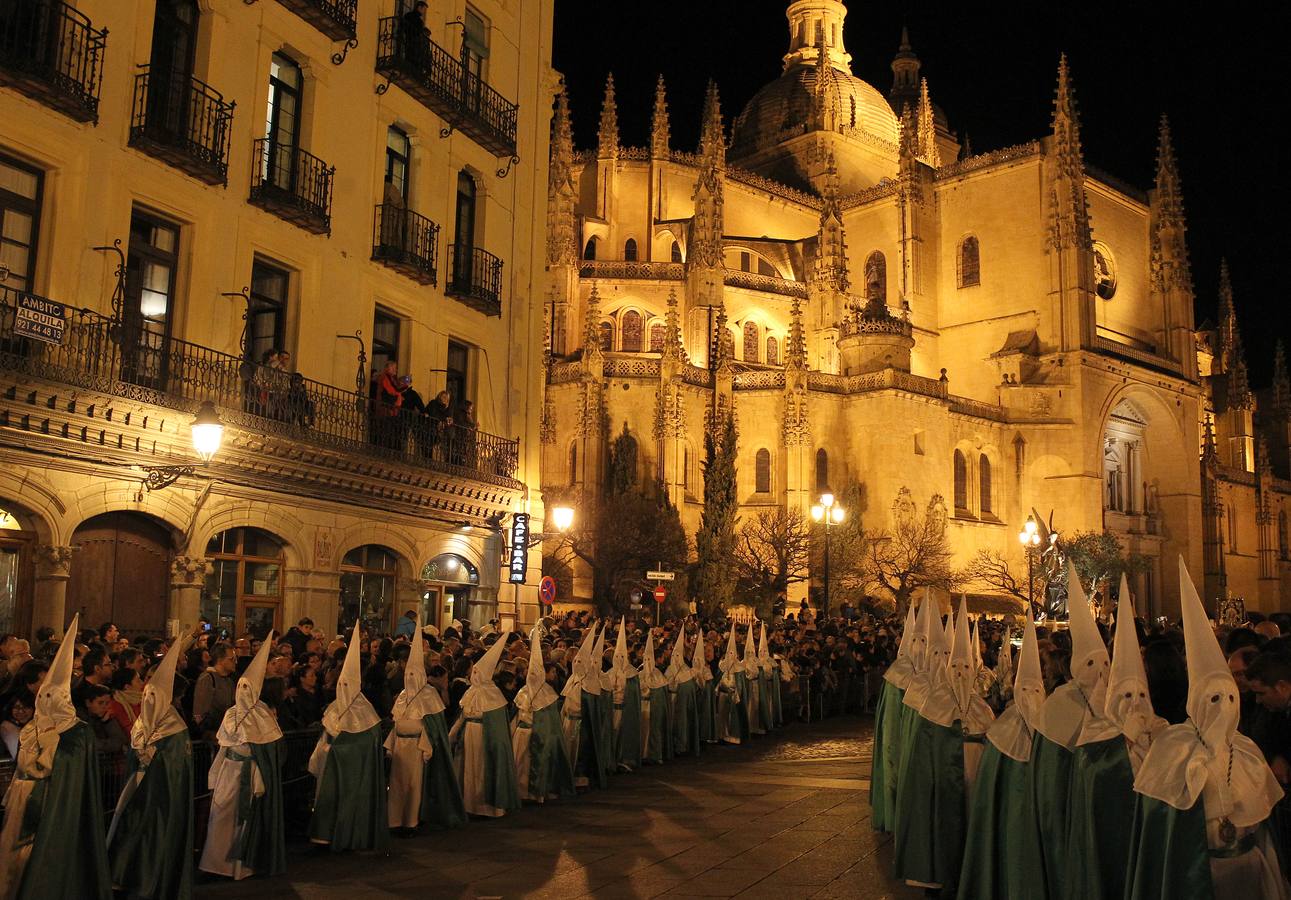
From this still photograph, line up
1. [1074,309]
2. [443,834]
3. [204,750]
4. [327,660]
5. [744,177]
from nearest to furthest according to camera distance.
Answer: [204,750]
[443,834]
[327,660]
[1074,309]
[744,177]

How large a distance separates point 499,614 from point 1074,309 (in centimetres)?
3862

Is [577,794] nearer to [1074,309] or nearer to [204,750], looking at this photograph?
[204,750]

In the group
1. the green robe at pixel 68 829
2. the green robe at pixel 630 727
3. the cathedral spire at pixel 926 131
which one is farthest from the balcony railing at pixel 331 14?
the cathedral spire at pixel 926 131

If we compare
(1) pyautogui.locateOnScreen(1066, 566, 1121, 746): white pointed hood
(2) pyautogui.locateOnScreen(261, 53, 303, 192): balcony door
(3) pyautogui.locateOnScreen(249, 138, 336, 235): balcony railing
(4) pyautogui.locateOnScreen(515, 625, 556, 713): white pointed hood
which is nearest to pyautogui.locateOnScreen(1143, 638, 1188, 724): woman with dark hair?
(1) pyautogui.locateOnScreen(1066, 566, 1121, 746): white pointed hood

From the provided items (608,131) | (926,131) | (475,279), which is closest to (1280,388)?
(926,131)

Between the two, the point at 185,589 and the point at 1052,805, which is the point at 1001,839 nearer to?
the point at 1052,805

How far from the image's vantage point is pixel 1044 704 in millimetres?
6871

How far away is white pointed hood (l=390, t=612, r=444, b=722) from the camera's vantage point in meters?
10.7

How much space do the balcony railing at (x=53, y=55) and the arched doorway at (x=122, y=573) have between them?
456 cm

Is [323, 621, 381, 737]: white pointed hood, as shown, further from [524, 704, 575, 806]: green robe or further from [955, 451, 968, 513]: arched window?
[955, 451, 968, 513]: arched window

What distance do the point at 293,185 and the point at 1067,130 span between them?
147ft

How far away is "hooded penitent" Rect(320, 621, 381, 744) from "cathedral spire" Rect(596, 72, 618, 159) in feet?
155

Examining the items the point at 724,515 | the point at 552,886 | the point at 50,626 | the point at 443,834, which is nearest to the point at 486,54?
the point at 50,626

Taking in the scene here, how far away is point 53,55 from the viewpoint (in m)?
13.7
